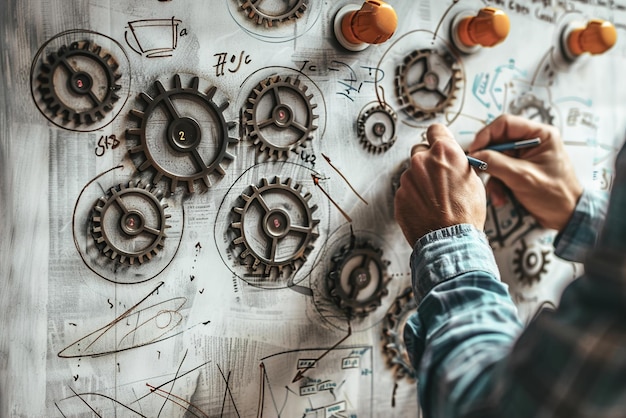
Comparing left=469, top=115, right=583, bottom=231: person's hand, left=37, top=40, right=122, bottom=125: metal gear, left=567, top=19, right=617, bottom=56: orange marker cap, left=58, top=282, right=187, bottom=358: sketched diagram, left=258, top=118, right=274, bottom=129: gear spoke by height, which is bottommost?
left=58, top=282, right=187, bottom=358: sketched diagram

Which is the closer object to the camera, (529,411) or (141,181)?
(529,411)

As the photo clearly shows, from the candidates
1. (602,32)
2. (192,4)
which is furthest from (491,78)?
(192,4)

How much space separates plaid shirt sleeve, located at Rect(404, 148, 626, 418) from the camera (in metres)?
0.46

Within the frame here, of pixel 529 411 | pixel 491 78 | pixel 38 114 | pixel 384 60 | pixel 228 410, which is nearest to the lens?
pixel 529 411

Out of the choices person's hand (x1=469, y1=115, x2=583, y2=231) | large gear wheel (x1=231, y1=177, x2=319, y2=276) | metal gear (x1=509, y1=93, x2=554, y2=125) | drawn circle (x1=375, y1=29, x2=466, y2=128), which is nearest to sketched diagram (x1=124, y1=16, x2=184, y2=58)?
large gear wheel (x1=231, y1=177, x2=319, y2=276)

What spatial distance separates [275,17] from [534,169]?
57 cm

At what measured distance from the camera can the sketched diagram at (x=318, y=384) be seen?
3.00ft

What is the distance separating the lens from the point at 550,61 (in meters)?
1.19

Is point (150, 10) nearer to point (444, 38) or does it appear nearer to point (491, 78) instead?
point (444, 38)

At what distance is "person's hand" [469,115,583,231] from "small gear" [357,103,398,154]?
171mm

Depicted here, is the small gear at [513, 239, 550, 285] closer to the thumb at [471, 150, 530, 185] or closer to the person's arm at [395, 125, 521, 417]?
the thumb at [471, 150, 530, 185]

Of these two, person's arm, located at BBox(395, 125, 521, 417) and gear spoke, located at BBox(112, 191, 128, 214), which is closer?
person's arm, located at BBox(395, 125, 521, 417)

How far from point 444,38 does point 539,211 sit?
39 cm

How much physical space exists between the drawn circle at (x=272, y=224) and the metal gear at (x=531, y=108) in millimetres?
483
